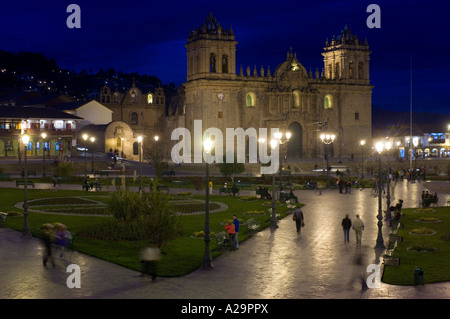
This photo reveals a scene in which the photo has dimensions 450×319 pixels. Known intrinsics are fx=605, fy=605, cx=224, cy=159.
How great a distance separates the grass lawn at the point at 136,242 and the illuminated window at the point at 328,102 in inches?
1806

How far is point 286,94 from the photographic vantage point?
80875 millimetres

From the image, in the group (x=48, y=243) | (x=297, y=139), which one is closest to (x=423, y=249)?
(x=48, y=243)

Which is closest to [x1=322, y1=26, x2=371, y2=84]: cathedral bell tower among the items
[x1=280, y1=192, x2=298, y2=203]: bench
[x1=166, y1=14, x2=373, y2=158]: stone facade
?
[x1=166, y1=14, x2=373, y2=158]: stone facade

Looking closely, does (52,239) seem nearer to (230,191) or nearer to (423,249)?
(423,249)

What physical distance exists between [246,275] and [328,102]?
225ft

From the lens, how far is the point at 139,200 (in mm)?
26500

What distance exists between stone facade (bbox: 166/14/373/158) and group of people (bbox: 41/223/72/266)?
5487 centimetres

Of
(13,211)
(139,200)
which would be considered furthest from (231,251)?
(13,211)

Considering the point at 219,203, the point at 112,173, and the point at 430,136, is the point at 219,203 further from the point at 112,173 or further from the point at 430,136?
the point at 430,136

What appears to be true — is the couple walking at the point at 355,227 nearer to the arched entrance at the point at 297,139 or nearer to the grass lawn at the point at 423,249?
the grass lawn at the point at 423,249

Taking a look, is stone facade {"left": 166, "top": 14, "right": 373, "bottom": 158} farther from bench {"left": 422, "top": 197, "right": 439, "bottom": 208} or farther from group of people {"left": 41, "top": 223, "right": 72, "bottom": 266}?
group of people {"left": 41, "top": 223, "right": 72, "bottom": 266}

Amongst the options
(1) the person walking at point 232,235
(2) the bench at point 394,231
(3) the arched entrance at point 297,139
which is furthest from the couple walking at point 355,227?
(3) the arched entrance at point 297,139

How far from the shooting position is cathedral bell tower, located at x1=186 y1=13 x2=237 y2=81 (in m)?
75.2
